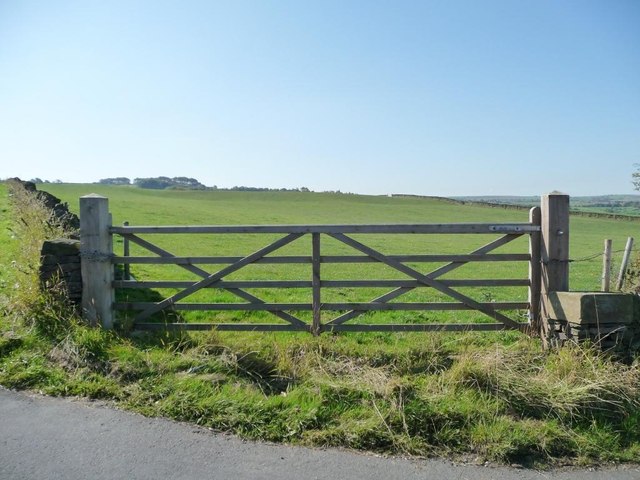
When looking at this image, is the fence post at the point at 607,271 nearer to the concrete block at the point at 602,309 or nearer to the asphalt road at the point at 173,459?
the concrete block at the point at 602,309

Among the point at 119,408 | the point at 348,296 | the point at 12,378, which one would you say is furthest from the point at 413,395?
the point at 348,296

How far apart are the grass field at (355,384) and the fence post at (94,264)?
346 millimetres

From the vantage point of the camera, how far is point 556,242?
22.2 feet

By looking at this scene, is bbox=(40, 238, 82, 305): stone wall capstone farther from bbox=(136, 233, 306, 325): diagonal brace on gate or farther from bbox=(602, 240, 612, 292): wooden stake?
bbox=(602, 240, 612, 292): wooden stake

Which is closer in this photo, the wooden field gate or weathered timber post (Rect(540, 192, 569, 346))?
weathered timber post (Rect(540, 192, 569, 346))

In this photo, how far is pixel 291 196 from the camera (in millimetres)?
92375

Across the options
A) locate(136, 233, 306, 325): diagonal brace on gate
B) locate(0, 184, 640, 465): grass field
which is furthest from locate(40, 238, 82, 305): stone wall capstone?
locate(136, 233, 306, 325): diagonal brace on gate

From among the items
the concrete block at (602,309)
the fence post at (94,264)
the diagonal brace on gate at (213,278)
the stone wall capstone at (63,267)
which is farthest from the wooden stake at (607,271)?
the stone wall capstone at (63,267)

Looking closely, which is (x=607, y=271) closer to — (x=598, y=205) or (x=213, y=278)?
(x=213, y=278)

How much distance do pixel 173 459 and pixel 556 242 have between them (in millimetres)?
5260

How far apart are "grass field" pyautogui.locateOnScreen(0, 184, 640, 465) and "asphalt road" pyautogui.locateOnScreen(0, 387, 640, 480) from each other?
0.65 ft

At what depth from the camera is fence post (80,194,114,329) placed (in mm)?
7051

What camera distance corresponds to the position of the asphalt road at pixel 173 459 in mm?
3998

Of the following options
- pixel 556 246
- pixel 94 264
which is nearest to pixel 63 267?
pixel 94 264
